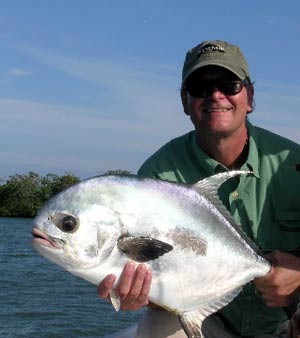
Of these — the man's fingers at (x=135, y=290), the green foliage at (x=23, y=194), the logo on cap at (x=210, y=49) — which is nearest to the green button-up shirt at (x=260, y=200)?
the logo on cap at (x=210, y=49)

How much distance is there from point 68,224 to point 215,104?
1.63m

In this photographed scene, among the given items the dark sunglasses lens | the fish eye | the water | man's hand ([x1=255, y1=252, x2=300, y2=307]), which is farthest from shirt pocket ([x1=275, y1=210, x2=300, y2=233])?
the water

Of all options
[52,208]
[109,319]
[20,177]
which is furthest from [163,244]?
[20,177]

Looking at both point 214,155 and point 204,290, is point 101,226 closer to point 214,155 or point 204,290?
point 204,290

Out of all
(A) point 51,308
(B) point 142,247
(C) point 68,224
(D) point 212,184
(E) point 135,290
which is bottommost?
(A) point 51,308

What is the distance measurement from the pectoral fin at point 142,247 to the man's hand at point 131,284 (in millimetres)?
67

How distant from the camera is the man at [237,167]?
15.6 feet

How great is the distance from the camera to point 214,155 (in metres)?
4.91

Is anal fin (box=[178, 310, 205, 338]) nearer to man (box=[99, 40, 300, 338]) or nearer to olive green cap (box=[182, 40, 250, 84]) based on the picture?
man (box=[99, 40, 300, 338])

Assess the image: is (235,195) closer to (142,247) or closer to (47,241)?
(142,247)

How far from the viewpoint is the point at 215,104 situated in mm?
4672

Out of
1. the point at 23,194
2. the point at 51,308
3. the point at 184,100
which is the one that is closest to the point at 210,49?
the point at 184,100

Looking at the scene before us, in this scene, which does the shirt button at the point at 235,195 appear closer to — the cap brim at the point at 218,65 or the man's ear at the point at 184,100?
the man's ear at the point at 184,100

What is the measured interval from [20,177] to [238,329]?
76.4 metres
